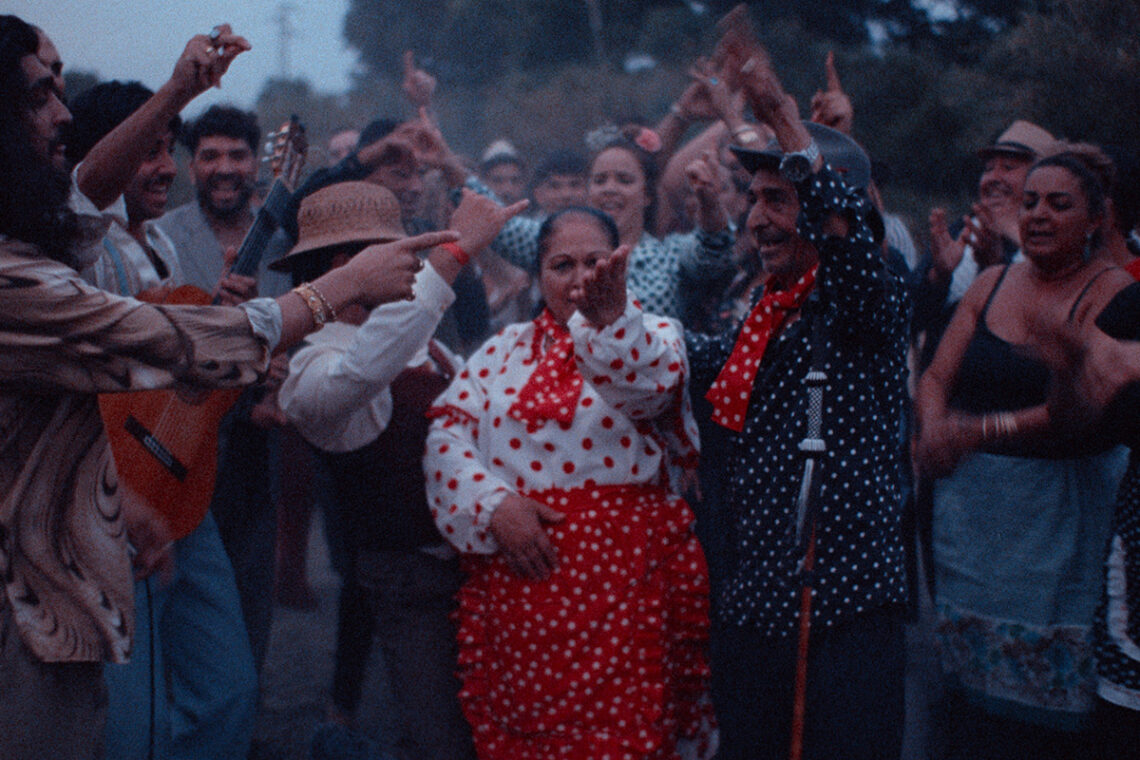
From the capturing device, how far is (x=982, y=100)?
33.8 ft

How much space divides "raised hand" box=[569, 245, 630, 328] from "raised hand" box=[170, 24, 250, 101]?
1.19 m

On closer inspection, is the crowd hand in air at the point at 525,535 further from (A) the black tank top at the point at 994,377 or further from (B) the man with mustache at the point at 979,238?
(B) the man with mustache at the point at 979,238

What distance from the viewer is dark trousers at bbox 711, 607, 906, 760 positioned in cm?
258

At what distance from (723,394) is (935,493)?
140 cm

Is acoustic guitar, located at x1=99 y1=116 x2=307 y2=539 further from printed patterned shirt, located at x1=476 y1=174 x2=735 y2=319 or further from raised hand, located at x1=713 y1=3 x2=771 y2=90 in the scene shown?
raised hand, located at x1=713 y1=3 x2=771 y2=90

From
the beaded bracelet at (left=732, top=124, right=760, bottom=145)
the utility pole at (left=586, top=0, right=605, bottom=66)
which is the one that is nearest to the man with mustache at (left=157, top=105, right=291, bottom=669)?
the beaded bracelet at (left=732, top=124, right=760, bottom=145)

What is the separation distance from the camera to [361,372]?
291cm

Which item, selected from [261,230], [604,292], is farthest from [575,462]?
[261,230]

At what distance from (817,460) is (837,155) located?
0.79 m

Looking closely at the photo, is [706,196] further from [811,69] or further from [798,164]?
[811,69]

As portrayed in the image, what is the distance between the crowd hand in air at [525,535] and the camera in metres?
2.83

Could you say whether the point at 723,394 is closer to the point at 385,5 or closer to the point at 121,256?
the point at 121,256

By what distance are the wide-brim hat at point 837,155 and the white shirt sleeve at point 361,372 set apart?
959 mm

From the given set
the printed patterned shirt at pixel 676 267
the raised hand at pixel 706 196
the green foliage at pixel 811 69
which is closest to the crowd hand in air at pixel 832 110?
the raised hand at pixel 706 196
